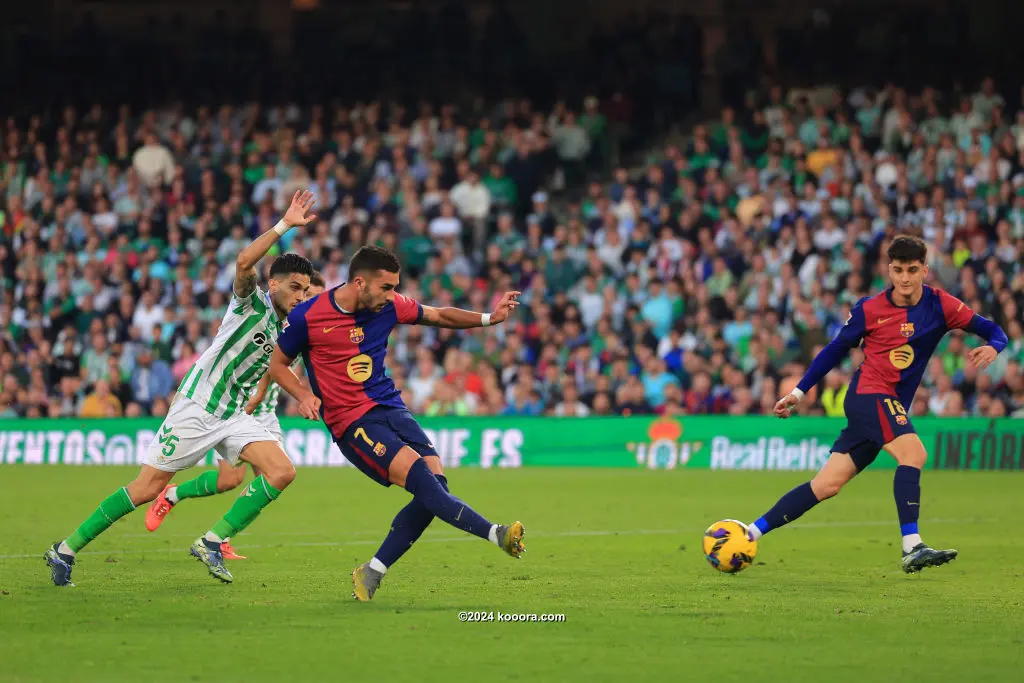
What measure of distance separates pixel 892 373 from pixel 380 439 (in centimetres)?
373

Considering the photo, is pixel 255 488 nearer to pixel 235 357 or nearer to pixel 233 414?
pixel 233 414

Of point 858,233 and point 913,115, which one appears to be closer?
point 858,233

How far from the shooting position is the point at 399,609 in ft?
27.9

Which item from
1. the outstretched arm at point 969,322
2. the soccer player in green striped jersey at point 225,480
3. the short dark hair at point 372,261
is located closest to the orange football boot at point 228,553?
the soccer player in green striped jersey at point 225,480

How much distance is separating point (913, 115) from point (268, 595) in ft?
62.0

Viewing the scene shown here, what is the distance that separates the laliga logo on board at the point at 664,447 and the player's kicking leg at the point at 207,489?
11408mm

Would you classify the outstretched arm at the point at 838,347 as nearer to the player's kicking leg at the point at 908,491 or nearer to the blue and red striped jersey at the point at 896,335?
the blue and red striped jersey at the point at 896,335

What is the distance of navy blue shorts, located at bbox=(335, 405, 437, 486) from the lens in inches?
346

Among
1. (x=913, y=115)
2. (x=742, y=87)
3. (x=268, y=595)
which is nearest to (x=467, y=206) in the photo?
(x=742, y=87)

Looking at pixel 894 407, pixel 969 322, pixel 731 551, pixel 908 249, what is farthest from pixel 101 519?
pixel 969 322

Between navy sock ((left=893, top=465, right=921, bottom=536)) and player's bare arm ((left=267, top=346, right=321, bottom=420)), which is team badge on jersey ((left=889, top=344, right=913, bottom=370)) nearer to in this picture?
navy sock ((left=893, top=465, right=921, bottom=536))

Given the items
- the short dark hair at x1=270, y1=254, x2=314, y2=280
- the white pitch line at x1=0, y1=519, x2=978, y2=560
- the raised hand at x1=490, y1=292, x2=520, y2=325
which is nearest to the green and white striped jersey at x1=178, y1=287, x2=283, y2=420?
the short dark hair at x1=270, y1=254, x2=314, y2=280

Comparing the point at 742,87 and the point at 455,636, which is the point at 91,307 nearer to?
the point at 742,87

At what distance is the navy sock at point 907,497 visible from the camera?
10164 mm
